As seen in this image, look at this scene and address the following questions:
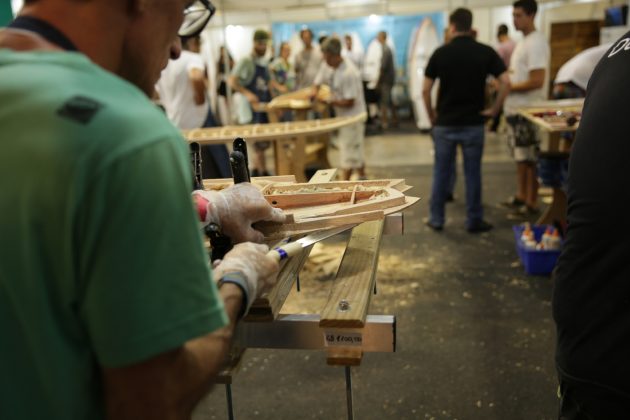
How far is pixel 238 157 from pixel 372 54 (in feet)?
40.6

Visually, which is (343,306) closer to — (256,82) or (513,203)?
(513,203)

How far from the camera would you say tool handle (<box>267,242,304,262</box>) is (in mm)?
1319

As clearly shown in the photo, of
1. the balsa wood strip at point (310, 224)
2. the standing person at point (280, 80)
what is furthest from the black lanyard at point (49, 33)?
the standing person at point (280, 80)

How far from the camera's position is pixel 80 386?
792 millimetres

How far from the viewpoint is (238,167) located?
173 centimetres

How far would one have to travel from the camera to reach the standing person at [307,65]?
366 inches

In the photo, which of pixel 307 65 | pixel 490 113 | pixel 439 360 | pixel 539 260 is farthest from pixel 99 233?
pixel 307 65

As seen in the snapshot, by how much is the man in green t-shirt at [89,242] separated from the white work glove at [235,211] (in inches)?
26.5

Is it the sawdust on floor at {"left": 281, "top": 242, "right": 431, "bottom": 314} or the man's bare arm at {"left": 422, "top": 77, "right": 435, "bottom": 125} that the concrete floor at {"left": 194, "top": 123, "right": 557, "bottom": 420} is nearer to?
the sawdust on floor at {"left": 281, "top": 242, "right": 431, "bottom": 314}

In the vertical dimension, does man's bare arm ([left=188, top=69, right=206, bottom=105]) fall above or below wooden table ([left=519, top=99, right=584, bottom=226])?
above

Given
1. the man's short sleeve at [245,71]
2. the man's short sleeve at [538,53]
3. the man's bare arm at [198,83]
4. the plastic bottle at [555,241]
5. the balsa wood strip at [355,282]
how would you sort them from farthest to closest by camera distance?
the man's short sleeve at [245,71] < the man's short sleeve at [538,53] < the man's bare arm at [198,83] < the plastic bottle at [555,241] < the balsa wood strip at [355,282]

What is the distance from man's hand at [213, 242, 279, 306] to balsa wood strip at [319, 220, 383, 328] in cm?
16

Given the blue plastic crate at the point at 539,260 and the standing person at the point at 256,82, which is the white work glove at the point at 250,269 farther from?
the standing person at the point at 256,82

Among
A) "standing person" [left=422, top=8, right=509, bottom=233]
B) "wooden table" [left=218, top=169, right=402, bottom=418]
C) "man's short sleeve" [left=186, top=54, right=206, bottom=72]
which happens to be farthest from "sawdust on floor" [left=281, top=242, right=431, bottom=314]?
"wooden table" [left=218, top=169, right=402, bottom=418]
